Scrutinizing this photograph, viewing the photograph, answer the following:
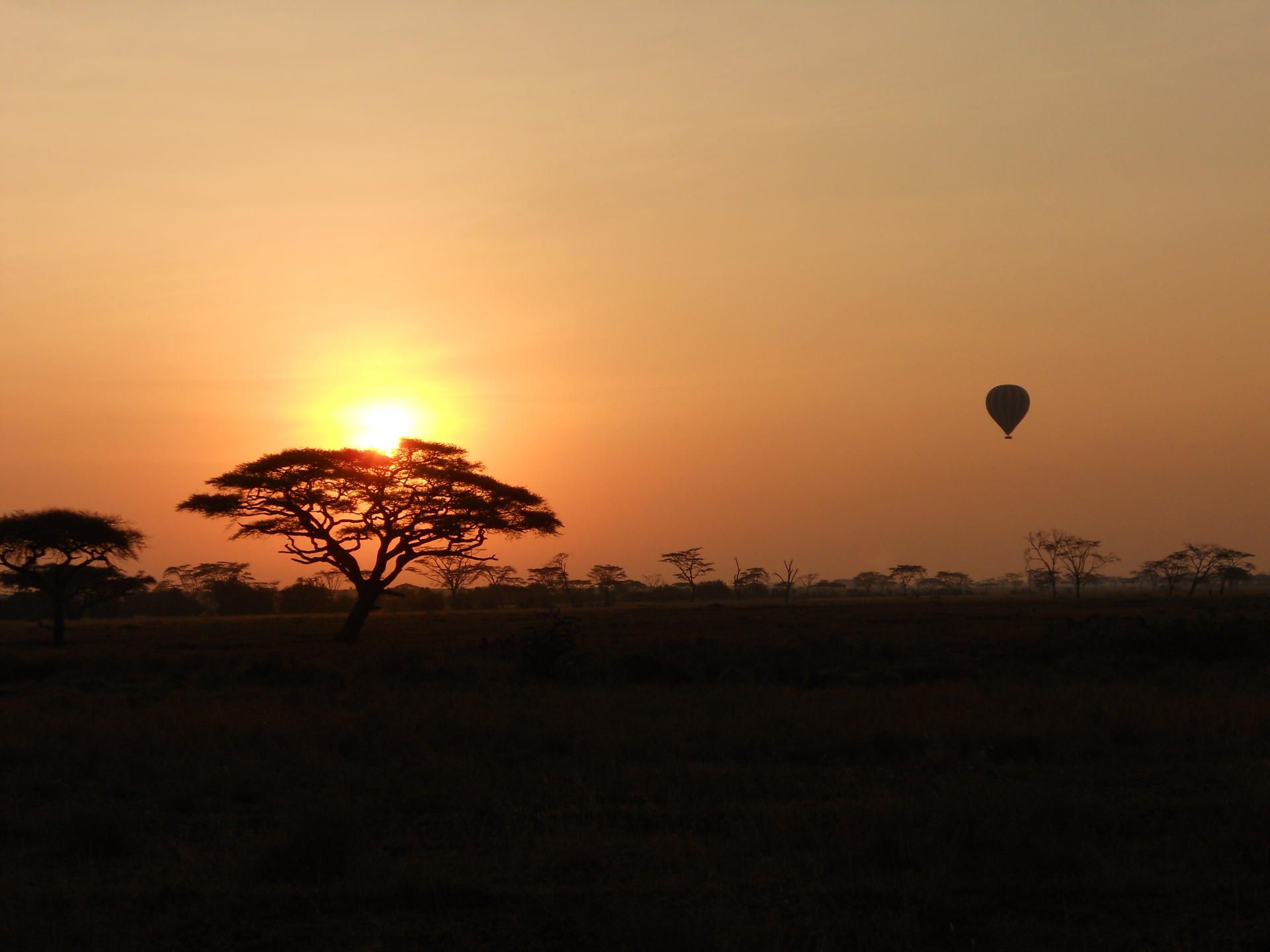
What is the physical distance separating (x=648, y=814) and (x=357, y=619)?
31.5m

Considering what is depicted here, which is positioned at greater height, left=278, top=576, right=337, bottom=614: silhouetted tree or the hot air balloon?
the hot air balloon

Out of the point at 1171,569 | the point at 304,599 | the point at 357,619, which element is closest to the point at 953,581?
the point at 1171,569

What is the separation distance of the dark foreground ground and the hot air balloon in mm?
40392

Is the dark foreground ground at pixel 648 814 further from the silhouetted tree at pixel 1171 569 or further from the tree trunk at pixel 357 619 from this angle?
the silhouetted tree at pixel 1171 569

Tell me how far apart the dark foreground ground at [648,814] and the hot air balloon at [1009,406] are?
40392 millimetres

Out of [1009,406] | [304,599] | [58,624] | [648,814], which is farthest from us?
[304,599]

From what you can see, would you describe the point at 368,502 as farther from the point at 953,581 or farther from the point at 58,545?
the point at 953,581

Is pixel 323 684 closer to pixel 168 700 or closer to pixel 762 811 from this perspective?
pixel 168 700

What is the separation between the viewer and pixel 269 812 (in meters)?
9.80

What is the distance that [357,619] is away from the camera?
128 ft

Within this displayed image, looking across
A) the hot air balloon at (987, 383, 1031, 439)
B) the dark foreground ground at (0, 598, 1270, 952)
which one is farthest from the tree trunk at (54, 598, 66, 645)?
the hot air balloon at (987, 383, 1031, 439)

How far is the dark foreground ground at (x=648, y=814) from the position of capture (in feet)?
21.5

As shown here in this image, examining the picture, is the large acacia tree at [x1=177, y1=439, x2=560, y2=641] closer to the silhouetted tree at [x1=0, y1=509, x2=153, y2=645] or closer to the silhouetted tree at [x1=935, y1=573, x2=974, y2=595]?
the silhouetted tree at [x1=0, y1=509, x2=153, y2=645]

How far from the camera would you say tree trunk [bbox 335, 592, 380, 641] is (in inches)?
1508
